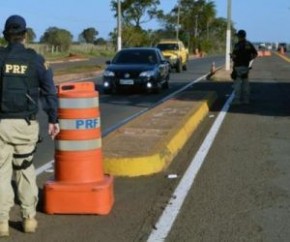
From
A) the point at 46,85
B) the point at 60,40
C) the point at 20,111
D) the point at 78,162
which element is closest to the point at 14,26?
the point at 46,85

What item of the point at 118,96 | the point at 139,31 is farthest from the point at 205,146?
the point at 139,31

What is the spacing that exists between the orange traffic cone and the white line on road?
0.62m

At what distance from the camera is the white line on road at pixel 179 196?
619cm

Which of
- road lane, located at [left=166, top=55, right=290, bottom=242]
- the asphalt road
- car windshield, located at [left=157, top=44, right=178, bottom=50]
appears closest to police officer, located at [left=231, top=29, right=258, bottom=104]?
road lane, located at [left=166, top=55, right=290, bottom=242]

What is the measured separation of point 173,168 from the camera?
9.23m

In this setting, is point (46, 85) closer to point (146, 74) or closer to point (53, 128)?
point (53, 128)

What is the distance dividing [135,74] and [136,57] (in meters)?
1.52

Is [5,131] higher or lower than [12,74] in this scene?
lower

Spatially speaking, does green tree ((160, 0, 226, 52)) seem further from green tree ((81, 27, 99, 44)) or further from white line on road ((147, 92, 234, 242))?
white line on road ((147, 92, 234, 242))

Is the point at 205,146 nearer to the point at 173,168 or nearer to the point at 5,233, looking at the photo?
the point at 173,168

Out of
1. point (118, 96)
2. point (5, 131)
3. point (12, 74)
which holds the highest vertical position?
point (12, 74)

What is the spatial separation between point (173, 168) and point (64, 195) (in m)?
2.77

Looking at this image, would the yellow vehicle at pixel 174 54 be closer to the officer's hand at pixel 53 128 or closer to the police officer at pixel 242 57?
the police officer at pixel 242 57

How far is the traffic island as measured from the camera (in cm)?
860
